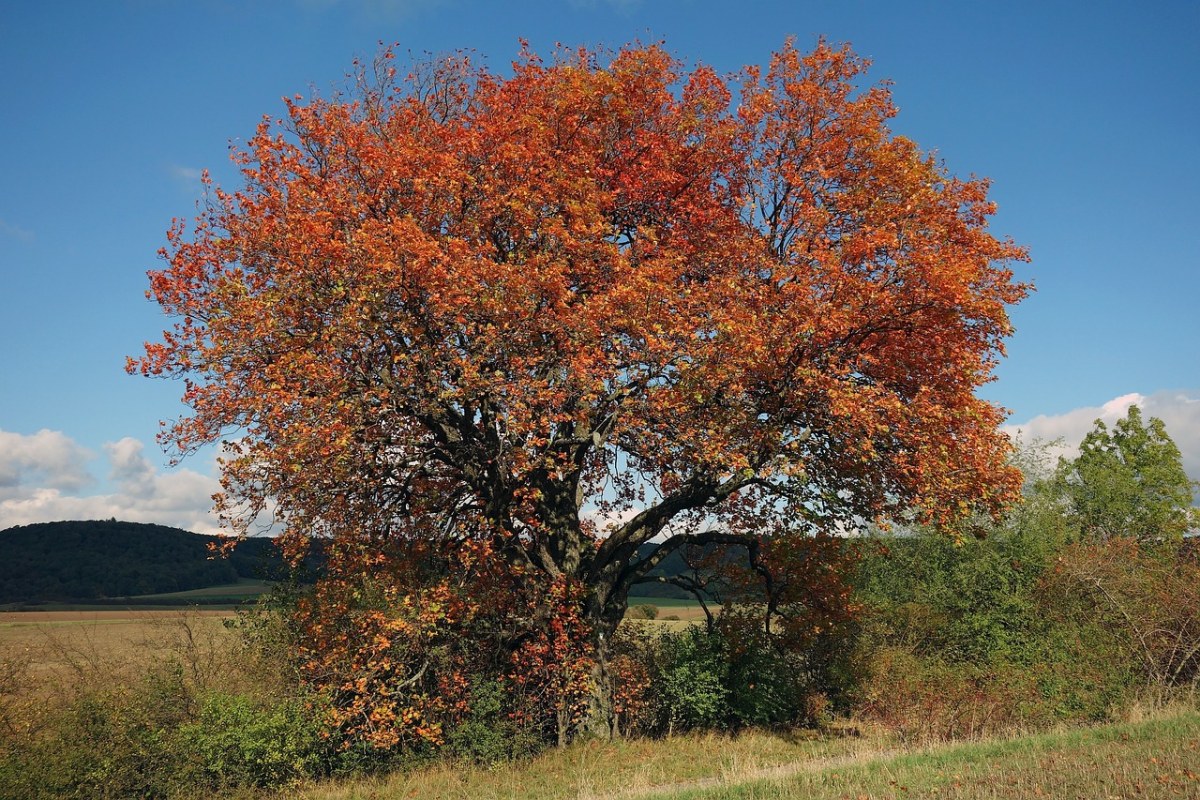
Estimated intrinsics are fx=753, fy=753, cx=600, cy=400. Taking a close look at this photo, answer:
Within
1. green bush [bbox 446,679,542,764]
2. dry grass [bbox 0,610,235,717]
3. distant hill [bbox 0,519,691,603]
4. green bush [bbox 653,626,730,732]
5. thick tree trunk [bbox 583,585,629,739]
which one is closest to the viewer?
dry grass [bbox 0,610,235,717]

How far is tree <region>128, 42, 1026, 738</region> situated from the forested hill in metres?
89.2

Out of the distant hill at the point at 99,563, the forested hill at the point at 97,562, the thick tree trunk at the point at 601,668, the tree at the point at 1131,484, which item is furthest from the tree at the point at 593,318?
the forested hill at the point at 97,562

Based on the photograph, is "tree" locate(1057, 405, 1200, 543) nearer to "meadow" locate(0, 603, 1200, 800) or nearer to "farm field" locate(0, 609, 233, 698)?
"meadow" locate(0, 603, 1200, 800)

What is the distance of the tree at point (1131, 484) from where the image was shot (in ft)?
177

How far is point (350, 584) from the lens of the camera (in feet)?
61.4

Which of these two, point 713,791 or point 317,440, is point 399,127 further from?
point 713,791

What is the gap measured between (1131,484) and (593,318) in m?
55.9

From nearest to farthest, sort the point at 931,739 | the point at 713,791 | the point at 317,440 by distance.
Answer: the point at 713,791, the point at 317,440, the point at 931,739

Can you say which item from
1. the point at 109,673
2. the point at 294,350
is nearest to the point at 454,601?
the point at 294,350

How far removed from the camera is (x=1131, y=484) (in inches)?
2185

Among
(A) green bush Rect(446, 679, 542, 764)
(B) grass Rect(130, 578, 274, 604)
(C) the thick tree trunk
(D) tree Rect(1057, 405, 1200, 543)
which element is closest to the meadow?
(A) green bush Rect(446, 679, 542, 764)

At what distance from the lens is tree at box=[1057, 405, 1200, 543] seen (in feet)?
177

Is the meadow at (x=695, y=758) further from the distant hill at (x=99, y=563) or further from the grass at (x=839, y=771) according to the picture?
the distant hill at (x=99, y=563)

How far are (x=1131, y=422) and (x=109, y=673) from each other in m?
68.3
